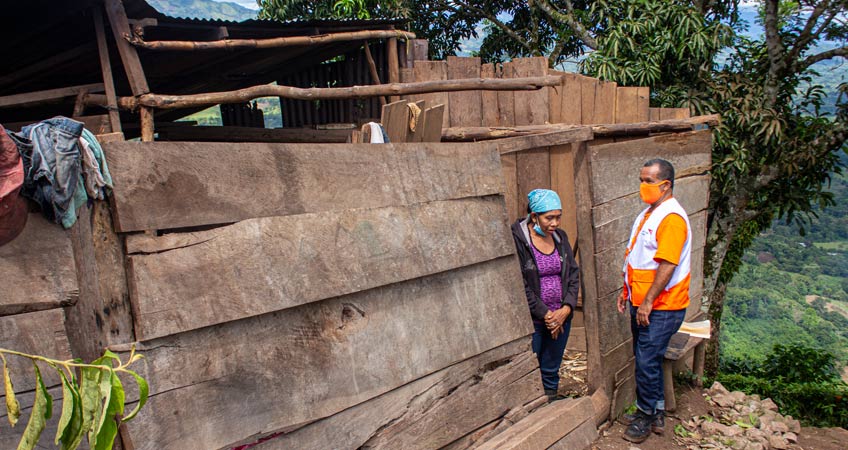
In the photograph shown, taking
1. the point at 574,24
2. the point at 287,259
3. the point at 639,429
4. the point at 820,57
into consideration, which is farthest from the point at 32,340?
the point at 820,57

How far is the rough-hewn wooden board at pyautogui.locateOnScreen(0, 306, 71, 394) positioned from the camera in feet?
6.43

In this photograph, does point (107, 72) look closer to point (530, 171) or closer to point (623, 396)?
point (530, 171)

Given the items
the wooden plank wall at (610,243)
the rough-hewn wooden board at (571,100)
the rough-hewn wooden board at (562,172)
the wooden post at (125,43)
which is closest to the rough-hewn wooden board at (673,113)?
the wooden plank wall at (610,243)

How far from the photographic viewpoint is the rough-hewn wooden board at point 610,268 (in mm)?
4746

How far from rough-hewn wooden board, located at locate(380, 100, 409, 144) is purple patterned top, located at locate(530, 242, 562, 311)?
4.13 ft

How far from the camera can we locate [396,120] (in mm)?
3555

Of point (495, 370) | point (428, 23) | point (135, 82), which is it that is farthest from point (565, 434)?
point (428, 23)

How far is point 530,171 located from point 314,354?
9.82 feet

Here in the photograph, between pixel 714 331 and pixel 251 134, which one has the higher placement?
pixel 251 134

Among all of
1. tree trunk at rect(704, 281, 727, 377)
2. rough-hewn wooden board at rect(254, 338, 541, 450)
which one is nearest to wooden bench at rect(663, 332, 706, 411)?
rough-hewn wooden board at rect(254, 338, 541, 450)

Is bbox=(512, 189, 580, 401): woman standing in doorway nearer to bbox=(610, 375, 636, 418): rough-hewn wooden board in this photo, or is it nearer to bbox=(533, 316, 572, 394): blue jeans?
bbox=(533, 316, 572, 394): blue jeans

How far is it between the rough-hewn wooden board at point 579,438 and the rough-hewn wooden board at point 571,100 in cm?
278

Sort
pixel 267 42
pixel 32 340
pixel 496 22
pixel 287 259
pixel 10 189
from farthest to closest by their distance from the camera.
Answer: pixel 496 22
pixel 267 42
pixel 287 259
pixel 32 340
pixel 10 189

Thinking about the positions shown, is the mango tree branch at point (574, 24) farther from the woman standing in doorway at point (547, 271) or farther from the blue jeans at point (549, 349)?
the blue jeans at point (549, 349)
